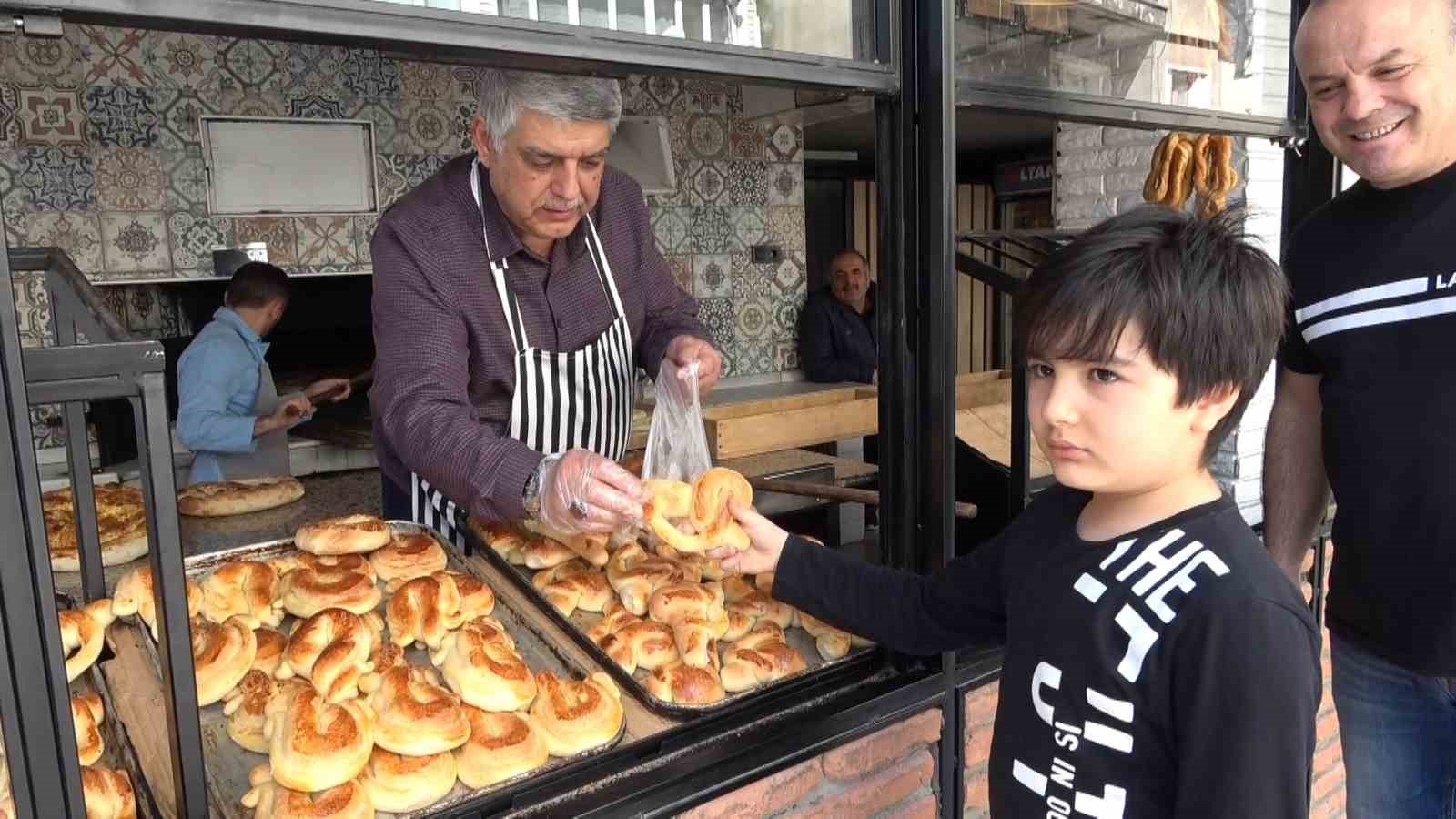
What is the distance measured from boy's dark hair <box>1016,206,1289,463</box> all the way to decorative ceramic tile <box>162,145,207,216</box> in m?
4.83

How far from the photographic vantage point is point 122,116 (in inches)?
184

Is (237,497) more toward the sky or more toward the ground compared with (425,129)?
more toward the ground

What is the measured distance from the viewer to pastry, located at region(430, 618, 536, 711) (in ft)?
4.99

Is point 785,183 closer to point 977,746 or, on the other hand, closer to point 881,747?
point 977,746

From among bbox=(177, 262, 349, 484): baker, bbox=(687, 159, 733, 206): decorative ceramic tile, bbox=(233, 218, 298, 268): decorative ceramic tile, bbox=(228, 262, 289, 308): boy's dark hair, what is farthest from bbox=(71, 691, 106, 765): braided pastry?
bbox=(687, 159, 733, 206): decorative ceramic tile

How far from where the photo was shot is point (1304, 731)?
111cm

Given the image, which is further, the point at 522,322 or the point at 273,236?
the point at 273,236

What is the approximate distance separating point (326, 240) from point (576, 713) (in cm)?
444

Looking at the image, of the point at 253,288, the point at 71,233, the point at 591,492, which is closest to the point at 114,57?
the point at 71,233

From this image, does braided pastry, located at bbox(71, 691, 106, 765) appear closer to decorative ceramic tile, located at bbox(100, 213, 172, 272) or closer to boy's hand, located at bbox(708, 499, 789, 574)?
boy's hand, located at bbox(708, 499, 789, 574)

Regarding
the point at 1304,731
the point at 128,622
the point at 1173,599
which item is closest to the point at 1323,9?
the point at 1173,599

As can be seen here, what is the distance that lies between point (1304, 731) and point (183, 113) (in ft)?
17.6

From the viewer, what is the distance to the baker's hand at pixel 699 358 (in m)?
2.24

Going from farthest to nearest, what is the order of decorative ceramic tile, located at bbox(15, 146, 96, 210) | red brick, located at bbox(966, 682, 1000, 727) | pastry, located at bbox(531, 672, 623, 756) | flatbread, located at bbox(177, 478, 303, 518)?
decorative ceramic tile, located at bbox(15, 146, 96, 210) < flatbread, located at bbox(177, 478, 303, 518) < red brick, located at bbox(966, 682, 1000, 727) < pastry, located at bbox(531, 672, 623, 756)
